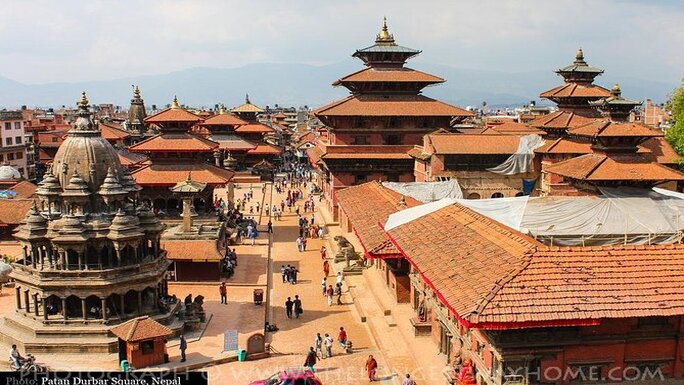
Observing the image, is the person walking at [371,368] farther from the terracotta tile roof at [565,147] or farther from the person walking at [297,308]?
the terracotta tile roof at [565,147]

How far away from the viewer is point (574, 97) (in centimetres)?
4816

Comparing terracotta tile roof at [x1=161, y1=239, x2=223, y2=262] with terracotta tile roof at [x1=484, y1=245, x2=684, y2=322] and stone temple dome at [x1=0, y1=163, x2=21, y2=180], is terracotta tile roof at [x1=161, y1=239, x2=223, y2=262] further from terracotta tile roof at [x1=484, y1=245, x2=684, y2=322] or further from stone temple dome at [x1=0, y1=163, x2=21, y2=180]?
stone temple dome at [x1=0, y1=163, x2=21, y2=180]

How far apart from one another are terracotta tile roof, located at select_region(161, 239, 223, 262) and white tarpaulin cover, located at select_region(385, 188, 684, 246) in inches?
636

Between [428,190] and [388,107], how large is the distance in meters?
12.9

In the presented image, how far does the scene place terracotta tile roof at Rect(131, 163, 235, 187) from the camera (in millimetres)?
43031

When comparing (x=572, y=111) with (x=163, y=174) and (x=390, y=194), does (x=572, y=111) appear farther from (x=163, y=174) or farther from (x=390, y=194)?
(x=163, y=174)

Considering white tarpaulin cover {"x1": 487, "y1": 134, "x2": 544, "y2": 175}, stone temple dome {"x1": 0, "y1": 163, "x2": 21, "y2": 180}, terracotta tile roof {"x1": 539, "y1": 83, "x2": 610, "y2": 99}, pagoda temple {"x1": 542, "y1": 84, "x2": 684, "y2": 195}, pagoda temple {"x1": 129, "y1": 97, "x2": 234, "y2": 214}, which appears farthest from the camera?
stone temple dome {"x1": 0, "y1": 163, "x2": 21, "y2": 180}

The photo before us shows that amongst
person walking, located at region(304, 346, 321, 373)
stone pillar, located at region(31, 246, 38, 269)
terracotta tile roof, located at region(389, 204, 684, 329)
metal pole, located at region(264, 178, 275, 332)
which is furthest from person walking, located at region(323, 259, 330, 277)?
terracotta tile roof, located at region(389, 204, 684, 329)

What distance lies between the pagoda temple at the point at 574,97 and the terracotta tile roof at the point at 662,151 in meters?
4.49

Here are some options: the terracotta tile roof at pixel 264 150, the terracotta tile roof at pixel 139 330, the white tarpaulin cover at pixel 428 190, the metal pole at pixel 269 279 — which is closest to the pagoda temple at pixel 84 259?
the terracotta tile roof at pixel 139 330

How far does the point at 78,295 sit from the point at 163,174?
19967mm

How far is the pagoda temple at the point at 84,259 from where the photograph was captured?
24.6 metres

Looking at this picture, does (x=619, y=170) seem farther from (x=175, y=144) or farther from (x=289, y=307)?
(x=175, y=144)

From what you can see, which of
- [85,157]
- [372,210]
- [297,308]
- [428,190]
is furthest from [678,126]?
[85,157]
